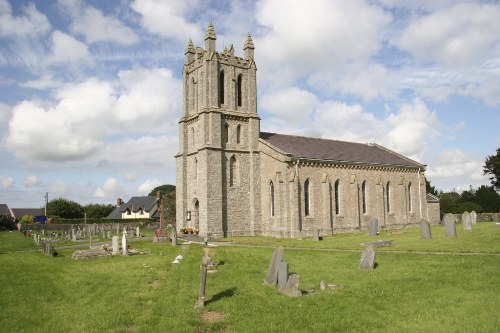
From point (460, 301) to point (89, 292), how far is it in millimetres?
12028

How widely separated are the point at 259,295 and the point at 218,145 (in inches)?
862

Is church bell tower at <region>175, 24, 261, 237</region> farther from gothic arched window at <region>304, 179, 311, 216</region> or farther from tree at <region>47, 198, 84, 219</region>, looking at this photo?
tree at <region>47, 198, 84, 219</region>

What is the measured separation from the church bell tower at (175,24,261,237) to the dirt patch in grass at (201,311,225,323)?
21.2 m

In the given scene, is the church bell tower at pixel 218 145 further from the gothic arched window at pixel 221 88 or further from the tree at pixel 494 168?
the tree at pixel 494 168

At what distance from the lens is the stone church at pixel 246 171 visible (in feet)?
109

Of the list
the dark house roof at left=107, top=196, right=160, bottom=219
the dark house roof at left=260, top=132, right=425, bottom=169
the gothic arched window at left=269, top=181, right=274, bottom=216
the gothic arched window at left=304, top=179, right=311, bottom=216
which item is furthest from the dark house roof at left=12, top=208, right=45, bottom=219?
the gothic arched window at left=304, top=179, right=311, bottom=216

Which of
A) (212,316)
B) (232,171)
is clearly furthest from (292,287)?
(232,171)

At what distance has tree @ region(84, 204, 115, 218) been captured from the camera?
338 feet

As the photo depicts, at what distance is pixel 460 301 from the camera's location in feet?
37.9

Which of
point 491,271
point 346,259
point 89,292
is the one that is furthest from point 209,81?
point 491,271

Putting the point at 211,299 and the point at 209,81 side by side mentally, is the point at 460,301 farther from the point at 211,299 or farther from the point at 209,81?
the point at 209,81

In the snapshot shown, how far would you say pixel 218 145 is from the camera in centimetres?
3378

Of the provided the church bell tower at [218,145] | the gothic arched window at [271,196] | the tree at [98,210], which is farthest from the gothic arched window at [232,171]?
the tree at [98,210]

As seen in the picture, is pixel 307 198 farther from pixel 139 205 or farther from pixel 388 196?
pixel 139 205
